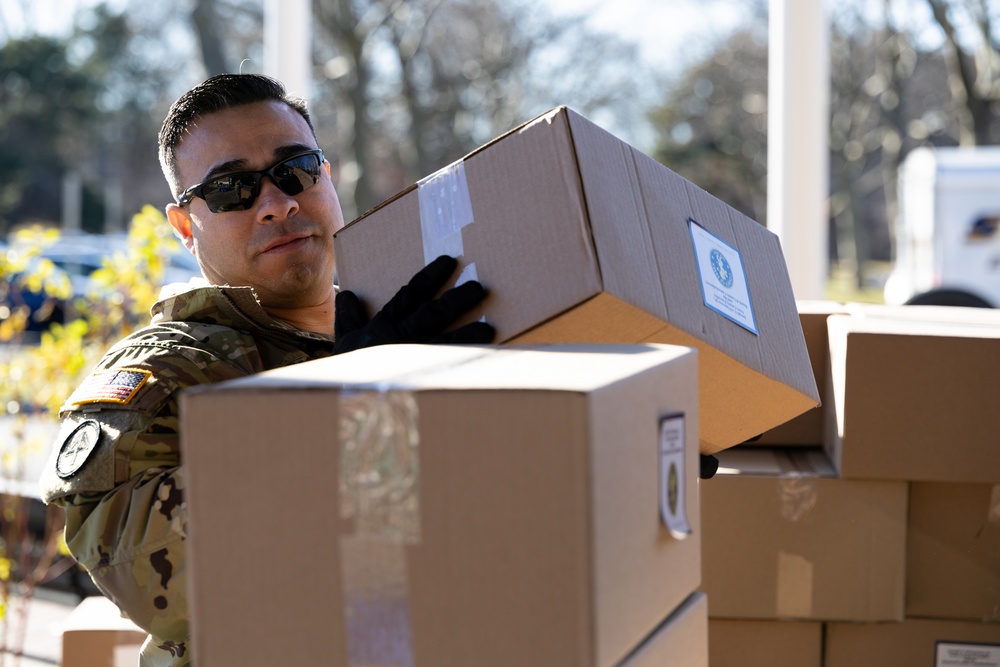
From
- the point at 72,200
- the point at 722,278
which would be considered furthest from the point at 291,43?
the point at 72,200

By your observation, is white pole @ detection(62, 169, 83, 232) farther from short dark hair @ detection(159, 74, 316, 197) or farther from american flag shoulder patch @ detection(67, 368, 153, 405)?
american flag shoulder patch @ detection(67, 368, 153, 405)

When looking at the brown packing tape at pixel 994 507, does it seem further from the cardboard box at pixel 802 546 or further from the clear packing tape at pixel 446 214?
the clear packing tape at pixel 446 214

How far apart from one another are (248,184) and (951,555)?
1.42 m

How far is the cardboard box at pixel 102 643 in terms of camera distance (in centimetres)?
215

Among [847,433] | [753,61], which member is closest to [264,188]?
[847,433]

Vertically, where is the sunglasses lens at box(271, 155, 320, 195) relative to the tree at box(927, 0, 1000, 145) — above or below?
below

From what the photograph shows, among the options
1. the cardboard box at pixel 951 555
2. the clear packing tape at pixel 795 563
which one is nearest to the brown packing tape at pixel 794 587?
the clear packing tape at pixel 795 563

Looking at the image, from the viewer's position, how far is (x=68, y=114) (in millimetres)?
23531

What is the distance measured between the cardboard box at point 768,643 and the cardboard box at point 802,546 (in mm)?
29

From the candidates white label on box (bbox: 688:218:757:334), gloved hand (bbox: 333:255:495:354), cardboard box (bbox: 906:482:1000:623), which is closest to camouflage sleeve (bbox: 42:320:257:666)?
gloved hand (bbox: 333:255:495:354)

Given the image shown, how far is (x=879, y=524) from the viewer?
6.30ft

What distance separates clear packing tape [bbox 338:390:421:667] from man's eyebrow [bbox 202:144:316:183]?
115 cm

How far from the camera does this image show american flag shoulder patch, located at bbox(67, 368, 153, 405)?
152cm

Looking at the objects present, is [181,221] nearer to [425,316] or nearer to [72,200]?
[425,316]
